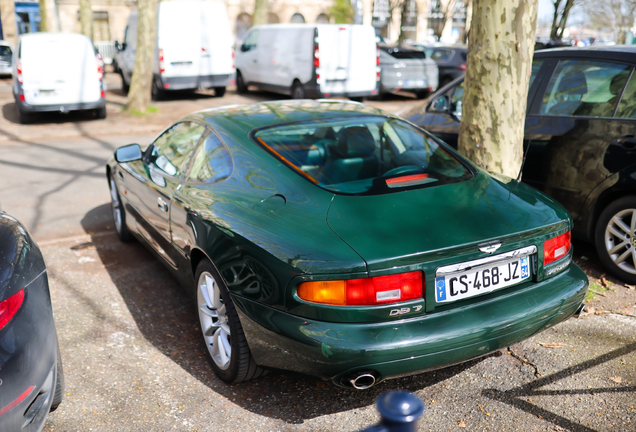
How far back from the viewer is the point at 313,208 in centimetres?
289

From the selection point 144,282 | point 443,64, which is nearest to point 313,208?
point 144,282

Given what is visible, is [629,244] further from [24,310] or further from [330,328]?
[24,310]

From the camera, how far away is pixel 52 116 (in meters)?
13.2

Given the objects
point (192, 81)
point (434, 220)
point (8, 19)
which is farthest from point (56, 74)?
point (8, 19)

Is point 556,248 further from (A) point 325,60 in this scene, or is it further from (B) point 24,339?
(A) point 325,60

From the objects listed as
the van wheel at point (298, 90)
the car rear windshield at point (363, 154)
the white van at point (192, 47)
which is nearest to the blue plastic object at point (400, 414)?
the car rear windshield at point (363, 154)

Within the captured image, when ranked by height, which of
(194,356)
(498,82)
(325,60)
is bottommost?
(194,356)

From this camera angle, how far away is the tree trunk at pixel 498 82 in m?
4.20

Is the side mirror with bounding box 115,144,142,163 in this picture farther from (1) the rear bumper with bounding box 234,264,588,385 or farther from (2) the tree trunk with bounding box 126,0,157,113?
(2) the tree trunk with bounding box 126,0,157,113

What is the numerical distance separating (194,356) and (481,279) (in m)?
1.75

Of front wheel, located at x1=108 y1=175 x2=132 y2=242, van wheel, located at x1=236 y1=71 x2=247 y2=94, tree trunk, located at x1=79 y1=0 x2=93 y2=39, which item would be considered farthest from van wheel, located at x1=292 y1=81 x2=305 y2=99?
tree trunk, located at x1=79 y1=0 x2=93 y2=39

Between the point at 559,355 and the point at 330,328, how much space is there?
1.65m

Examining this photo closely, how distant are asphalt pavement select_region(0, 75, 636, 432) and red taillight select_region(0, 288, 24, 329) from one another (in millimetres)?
813

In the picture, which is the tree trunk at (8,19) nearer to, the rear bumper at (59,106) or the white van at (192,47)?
the white van at (192,47)
